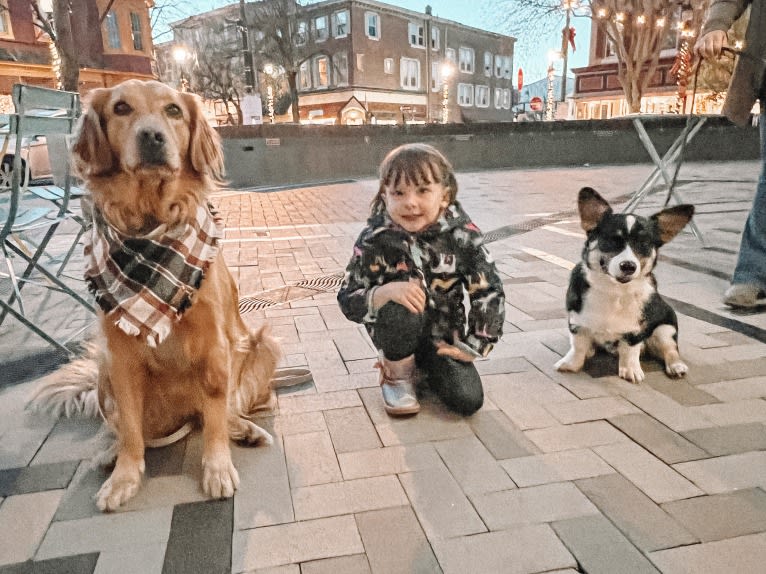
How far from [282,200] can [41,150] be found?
747 centimetres

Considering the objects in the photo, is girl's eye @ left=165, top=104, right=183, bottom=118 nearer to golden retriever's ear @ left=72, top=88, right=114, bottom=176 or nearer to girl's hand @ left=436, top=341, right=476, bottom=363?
golden retriever's ear @ left=72, top=88, right=114, bottom=176

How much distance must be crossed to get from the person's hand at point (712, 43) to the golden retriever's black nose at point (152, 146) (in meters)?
3.35

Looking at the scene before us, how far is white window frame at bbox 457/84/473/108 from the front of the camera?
46.8 m

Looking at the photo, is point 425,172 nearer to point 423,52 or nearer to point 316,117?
point 316,117

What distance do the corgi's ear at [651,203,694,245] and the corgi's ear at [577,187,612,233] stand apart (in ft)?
0.76

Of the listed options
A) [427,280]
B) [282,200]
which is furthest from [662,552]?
[282,200]

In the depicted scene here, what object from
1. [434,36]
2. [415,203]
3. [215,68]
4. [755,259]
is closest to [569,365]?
[415,203]

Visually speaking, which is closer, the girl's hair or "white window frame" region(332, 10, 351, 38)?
the girl's hair

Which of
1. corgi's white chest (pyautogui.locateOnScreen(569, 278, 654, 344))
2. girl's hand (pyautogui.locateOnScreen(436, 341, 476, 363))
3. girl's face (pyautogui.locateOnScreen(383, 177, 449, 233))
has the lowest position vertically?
girl's hand (pyautogui.locateOnScreen(436, 341, 476, 363))

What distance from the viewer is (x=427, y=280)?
8.40 feet

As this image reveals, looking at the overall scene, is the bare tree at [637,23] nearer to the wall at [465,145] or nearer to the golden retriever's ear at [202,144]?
the wall at [465,145]

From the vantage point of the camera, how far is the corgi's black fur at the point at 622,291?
251cm

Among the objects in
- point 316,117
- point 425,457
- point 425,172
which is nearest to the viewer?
point 425,457

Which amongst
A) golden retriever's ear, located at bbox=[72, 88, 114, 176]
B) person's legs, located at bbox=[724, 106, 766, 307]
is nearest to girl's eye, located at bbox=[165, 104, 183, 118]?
golden retriever's ear, located at bbox=[72, 88, 114, 176]
